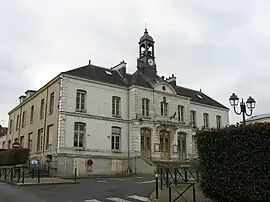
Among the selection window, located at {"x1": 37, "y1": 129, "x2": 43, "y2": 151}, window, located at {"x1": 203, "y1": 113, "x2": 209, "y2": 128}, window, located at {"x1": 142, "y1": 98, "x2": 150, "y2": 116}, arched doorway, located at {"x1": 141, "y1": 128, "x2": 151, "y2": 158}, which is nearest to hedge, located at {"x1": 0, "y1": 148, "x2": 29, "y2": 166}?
window, located at {"x1": 37, "y1": 129, "x2": 43, "y2": 151}

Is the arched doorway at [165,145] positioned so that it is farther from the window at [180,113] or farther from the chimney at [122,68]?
Answer: the chimney at [122,68]

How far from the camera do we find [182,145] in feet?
98.5

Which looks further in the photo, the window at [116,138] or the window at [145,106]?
the window at [145,106]

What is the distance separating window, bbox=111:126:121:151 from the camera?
26.4 m

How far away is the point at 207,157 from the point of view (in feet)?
31.1

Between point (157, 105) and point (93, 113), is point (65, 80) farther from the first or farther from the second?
point (157, 105)

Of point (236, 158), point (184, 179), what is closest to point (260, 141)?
point (236, 158)

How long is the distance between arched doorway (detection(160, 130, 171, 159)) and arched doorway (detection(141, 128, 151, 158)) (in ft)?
4.31

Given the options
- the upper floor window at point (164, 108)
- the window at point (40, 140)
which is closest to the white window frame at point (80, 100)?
the window at point (40, 140)

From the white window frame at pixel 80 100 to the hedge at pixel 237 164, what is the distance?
1670cm

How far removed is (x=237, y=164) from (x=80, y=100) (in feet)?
58.7

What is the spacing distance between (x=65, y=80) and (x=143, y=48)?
1066cm

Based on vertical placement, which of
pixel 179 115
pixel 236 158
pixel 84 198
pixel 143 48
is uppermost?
pixel 143 48

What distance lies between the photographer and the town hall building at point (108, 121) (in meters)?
24.2
